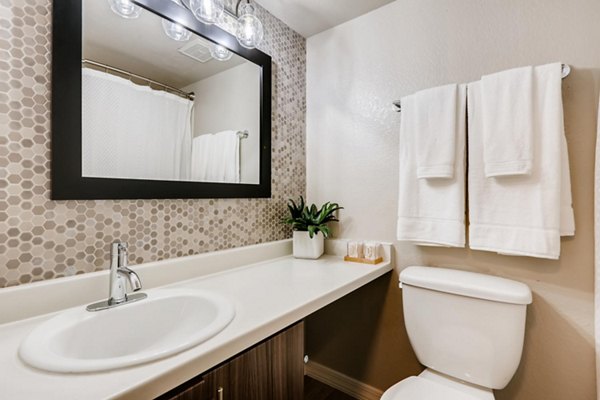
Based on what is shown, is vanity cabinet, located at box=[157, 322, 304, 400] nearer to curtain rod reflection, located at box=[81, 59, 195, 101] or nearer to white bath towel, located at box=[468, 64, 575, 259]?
white bath towel, located at box=[468, 64, 575, 259]

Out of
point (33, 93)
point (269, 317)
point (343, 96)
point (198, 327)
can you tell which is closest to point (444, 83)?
point (343, 96)

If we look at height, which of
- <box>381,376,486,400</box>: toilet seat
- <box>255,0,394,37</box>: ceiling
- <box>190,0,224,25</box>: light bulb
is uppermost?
<box>255,0,394,37</box>: ceiling

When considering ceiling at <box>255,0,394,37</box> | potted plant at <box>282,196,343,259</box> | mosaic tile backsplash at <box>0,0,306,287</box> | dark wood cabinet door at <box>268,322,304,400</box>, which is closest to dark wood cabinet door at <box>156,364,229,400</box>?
dark wood cabinet door at <box>268,322,304,400</box>

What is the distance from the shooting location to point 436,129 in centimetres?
125

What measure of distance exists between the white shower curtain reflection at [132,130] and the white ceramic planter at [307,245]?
688 mm

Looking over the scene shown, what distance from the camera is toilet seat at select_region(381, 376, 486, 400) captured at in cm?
98

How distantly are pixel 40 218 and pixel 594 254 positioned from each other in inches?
72.8

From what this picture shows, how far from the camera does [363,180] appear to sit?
5.17 feet

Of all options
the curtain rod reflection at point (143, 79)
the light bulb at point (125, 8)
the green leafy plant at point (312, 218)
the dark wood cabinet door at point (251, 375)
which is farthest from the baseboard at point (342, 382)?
the light bulb at point (125, 8)

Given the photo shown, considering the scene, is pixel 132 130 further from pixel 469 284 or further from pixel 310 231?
pixel 469 284

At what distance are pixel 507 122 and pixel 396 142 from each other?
0.48 meters

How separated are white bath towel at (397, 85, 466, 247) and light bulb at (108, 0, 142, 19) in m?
1.18

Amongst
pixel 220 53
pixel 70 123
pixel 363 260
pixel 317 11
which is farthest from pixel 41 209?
pixel 317 11

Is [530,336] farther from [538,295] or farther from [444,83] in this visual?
[444,83]
